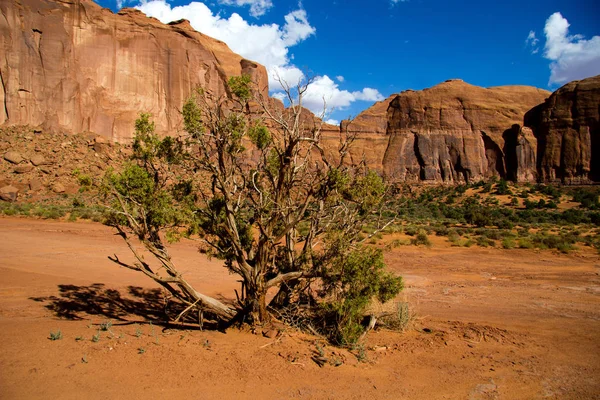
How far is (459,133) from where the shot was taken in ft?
241

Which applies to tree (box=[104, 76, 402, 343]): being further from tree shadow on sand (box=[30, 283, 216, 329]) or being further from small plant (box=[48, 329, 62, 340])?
tree shadow on sand (box=[30, 283, 216, 329])

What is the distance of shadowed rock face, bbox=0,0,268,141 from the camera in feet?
158

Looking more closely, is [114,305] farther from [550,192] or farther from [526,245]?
[550,192]

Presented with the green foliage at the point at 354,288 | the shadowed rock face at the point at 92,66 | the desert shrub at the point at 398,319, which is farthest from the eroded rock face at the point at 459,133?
the green foliage at the point at 354,288

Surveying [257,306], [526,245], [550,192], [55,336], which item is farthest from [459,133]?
[55,336]

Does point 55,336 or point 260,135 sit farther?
point 260,135

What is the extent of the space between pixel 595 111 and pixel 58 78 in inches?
3198

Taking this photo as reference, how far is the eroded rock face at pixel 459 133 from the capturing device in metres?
70.6

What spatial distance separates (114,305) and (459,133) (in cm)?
7549

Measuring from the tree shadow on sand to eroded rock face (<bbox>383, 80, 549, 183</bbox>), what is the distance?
6379 centimetres

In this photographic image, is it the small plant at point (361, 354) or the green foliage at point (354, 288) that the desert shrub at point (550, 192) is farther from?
the small plant at point (361, 354)

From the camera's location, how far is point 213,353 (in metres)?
5.29

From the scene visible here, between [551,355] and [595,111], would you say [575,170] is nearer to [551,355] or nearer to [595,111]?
[595,111]

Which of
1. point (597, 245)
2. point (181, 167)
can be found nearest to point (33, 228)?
point (181, 167)
